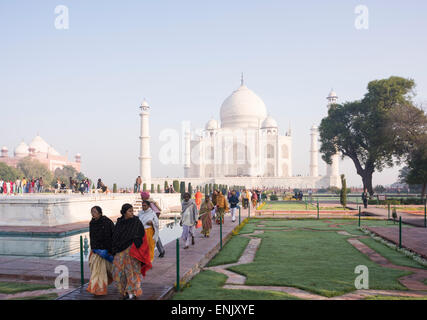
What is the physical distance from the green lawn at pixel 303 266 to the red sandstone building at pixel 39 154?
68288mm

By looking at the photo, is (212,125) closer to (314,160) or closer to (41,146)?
(314,160)

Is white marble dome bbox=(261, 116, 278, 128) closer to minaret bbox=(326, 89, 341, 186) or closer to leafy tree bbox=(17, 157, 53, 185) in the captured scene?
minaret bbox=(326, 89, 341, 186)

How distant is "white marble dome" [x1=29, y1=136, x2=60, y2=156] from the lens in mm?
77125

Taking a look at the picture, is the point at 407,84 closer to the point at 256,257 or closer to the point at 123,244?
the point at 256,257

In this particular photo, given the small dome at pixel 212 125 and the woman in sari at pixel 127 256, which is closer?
the woman in sari at pixel 127 256

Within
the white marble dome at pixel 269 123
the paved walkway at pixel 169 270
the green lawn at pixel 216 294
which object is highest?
the white marble dome at pixel 269 123

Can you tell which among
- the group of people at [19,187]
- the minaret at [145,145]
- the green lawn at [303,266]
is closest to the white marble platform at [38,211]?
the green lawn at [303,266]

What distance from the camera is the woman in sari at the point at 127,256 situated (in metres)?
4.66

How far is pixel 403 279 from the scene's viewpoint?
607 centimetres

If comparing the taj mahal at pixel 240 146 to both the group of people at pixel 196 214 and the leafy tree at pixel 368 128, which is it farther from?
the group of people at pixel 196 214

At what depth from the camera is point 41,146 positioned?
78000 mm

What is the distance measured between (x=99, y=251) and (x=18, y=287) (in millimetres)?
1698
